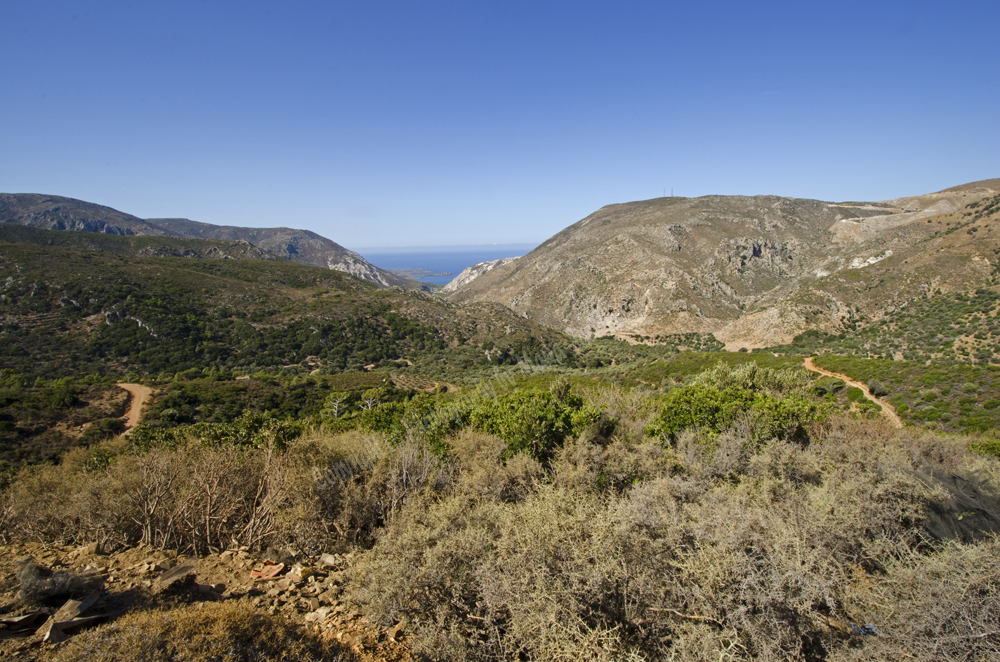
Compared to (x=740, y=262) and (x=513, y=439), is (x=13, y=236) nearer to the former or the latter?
(x=513, y=439)

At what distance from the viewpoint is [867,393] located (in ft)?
74.4

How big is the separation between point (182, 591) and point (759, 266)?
91.7 metres

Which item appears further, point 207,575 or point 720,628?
point 207,575

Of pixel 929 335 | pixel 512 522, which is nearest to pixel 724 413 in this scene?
pixel 512 522

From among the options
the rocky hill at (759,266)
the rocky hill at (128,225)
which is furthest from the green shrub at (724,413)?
the rocky hill at (128,225)

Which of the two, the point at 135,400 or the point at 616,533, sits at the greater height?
the point at 616,533

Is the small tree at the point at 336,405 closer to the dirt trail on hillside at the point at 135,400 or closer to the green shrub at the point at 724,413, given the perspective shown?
the dirt trail on hillside at the point at 135,400

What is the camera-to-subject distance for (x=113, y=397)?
23734mm

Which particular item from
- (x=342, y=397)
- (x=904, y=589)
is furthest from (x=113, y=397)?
(x=904, y=589)

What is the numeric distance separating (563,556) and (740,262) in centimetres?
8700

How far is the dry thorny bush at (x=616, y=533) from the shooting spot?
4.56 m

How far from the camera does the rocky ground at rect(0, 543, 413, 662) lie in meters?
4.25

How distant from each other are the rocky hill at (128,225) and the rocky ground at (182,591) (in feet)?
394

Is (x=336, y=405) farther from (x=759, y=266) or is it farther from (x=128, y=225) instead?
(x=128, y=225)
